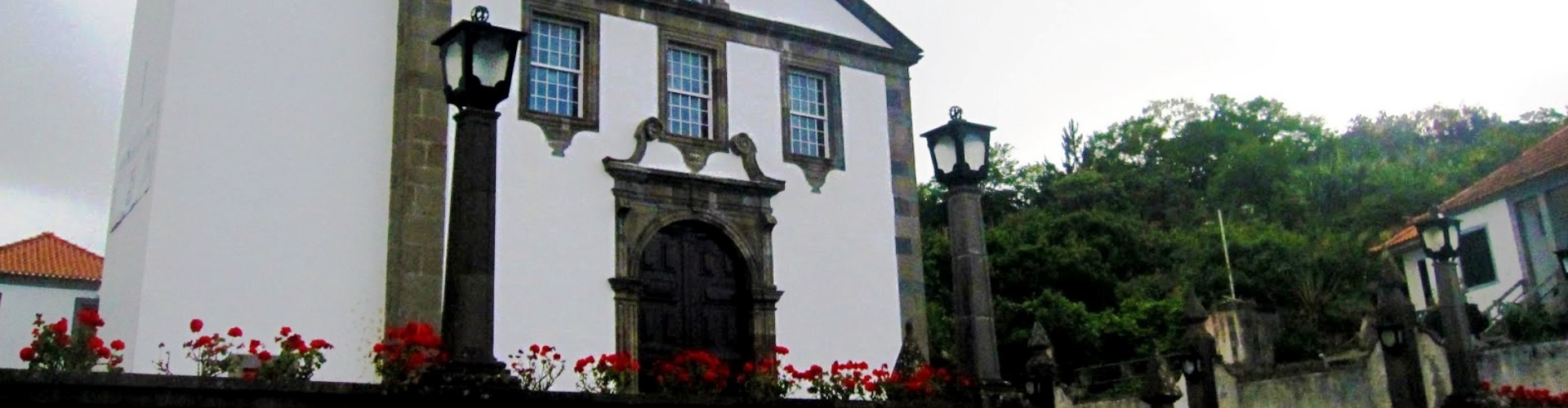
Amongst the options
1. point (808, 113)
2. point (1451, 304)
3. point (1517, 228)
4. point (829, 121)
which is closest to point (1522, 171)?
point (1517, 228)

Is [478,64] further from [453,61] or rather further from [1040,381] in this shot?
[1040,381]

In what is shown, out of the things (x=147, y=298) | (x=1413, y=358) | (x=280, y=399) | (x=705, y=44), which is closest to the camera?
(x=280, y=399)

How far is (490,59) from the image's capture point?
25.0ft

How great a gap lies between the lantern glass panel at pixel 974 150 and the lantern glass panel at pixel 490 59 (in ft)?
14.4

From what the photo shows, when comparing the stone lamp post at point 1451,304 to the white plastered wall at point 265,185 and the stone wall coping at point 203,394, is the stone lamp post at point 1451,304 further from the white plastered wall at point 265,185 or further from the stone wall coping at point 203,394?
the white plastered wall at point 265,185

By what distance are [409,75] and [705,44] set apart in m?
3.56

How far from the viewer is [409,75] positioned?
12.7 m

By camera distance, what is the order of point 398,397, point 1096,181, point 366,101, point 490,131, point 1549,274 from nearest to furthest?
point 398,397 < point 490,131 < point 366,101 < point 1549,274 < point 1096,181

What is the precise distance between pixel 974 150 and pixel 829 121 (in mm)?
5026

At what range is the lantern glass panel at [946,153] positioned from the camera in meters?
10.8

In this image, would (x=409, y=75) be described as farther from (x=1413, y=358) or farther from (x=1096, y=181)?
(x=1096, y=181)

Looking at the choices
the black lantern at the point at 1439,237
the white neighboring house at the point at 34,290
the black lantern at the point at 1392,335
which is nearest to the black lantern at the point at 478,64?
the black lantern at the point at 1392,335

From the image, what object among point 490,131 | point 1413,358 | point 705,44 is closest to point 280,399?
point 490,131

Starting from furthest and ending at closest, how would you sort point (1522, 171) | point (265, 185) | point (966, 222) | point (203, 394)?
point (1522, 171), point (265, 185), point (966, 222), point (203, 394)
